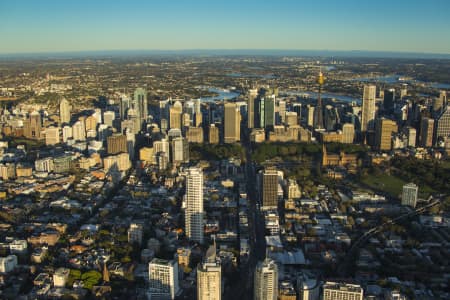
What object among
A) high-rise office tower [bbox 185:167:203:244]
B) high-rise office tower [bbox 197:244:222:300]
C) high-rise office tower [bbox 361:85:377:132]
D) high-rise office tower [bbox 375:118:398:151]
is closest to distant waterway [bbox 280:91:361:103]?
high-rise office tower [bbox 361:85:377:132]

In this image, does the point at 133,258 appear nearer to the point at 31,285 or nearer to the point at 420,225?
the point at 31,285

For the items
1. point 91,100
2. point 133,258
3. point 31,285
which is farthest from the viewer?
point 91,100

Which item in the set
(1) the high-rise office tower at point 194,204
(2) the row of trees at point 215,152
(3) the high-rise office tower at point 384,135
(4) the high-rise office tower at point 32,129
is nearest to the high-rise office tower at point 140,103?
(4) the high-rise office tower at point 32,129

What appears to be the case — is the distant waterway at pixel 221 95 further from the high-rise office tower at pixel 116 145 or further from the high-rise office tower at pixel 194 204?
the high-rise office tower at pixel 194 204

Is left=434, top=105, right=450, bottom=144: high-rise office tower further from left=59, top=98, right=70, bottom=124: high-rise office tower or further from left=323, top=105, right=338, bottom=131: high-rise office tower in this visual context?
left=59, top=98, right=70, bottom=124: high-rise office tower

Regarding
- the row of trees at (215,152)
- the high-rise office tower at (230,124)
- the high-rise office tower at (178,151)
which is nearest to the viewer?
the high-rise office tower at (178,151)

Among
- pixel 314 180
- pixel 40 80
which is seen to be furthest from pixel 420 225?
pixel 40 80
